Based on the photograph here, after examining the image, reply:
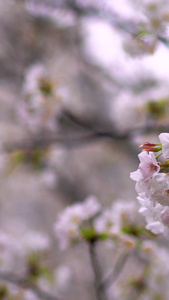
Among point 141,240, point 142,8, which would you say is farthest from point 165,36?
point 141,240

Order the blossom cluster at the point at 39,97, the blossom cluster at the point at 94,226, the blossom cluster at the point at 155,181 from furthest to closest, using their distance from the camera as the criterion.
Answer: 1. the blossom cluster at the point at 39,97
2. the blossom cluster at the point at 94,226
3. the blossom cluster at the point at 155,181

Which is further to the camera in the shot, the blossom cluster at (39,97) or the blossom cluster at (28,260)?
the blossom cluster at (39,97)

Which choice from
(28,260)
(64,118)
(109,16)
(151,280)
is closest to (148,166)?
(151,280)

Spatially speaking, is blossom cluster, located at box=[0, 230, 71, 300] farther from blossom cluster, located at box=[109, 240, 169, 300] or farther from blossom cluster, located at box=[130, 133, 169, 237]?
blossom cluster, located at box=[130, 133, 169, 237]

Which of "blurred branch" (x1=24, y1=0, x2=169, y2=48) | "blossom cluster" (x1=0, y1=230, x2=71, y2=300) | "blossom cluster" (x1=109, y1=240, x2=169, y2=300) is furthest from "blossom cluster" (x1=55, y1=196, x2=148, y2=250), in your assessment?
"blurred branch" (x1=24, y1=0, x2=169, y2=48)

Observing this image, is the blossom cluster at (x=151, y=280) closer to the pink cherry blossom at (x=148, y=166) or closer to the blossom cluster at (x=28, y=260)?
the blossom cluster at (x=28, y=260)

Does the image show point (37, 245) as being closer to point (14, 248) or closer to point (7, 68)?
point (14, 248)

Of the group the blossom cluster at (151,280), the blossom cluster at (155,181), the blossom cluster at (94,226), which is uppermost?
the blossom cluster at (94,226)

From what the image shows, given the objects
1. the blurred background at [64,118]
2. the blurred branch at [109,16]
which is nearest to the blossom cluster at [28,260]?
the blurred background at [64,118]
